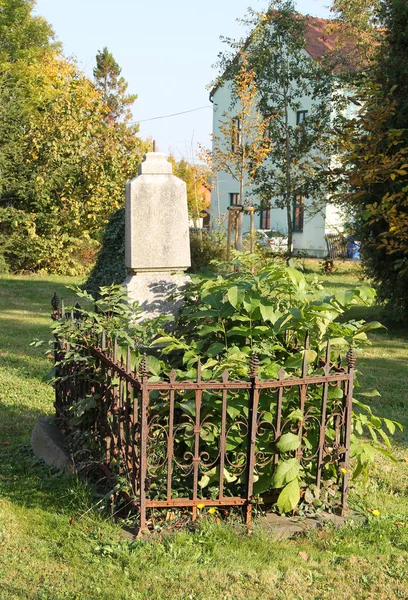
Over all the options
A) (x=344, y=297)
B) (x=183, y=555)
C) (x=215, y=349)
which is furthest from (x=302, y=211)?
(x=183, y=555)

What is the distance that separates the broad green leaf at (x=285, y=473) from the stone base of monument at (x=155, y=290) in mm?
1837

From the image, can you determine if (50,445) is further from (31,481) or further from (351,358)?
(351,358)

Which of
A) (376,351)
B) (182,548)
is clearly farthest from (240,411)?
(376,351)

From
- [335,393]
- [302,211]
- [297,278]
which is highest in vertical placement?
[302,211]

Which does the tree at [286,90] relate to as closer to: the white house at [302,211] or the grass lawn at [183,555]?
the white house at [302,211]

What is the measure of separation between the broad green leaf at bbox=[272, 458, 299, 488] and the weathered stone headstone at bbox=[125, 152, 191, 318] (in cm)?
191

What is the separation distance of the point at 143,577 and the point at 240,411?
39.1 inches

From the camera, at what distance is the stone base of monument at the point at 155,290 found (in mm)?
5113

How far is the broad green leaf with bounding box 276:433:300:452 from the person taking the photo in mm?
3555

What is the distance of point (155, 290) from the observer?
5.18 meters

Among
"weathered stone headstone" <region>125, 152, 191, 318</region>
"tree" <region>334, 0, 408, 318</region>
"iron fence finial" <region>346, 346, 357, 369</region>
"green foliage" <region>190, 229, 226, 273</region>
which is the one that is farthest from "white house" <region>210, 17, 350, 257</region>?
"iron fence finial" <region>346, 346, 357, 369</region>

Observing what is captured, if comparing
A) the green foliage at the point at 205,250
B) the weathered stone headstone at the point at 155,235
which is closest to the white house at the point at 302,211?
the green foliage at the point at 205,250

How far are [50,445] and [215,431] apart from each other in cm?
163

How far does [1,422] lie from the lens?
5.85 meters
